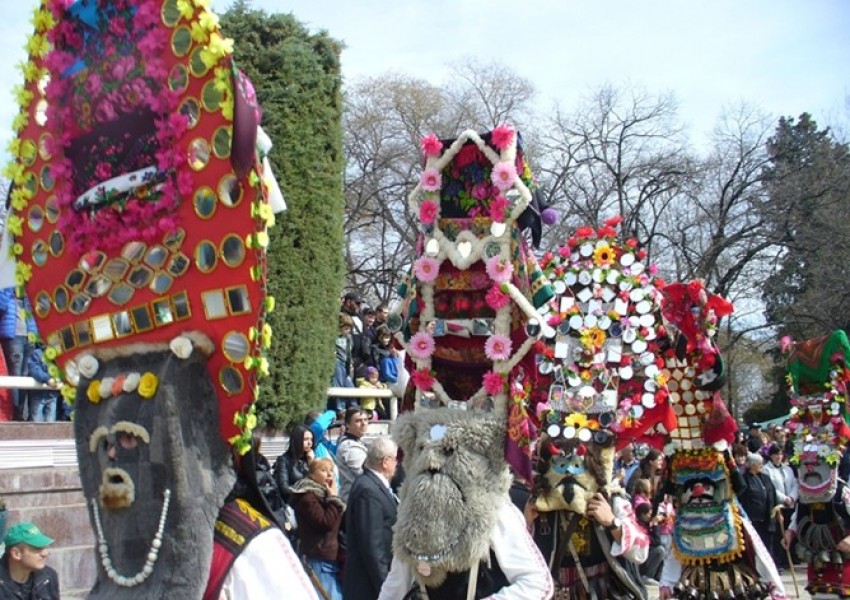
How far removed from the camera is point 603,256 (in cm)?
755

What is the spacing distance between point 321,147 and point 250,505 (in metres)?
10.6

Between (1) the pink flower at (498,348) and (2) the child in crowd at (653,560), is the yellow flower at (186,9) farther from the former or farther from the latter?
(2) the child in crowd at (653,560)

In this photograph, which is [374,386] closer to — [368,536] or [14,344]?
[14,344]

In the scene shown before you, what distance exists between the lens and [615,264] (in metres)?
7.54

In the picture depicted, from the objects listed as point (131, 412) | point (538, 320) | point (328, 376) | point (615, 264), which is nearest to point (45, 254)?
point (131, 412)

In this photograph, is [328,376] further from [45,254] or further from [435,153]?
[45,254]

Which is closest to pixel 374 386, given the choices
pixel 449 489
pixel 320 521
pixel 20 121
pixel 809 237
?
pixel 320 521

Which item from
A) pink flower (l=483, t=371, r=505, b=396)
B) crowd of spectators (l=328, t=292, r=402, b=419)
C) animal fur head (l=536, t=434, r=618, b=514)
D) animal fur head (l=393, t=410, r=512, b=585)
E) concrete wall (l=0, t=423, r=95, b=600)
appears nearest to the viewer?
animal fur head (l=393, t=410, r=512, b=585)

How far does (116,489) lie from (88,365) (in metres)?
0.41

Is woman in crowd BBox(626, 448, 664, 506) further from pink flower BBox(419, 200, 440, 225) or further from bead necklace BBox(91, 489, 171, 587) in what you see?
bead necklace BBox(91, 489, 171, 587)

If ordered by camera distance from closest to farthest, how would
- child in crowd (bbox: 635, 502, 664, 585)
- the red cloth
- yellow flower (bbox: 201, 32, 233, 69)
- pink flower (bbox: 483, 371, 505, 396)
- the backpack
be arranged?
yellow flower (bbox: 201, 32, 233, 69)
pink flower (bbox: 483, 371, 505, 396)
the red cloth
child in crowd (bbox: 635, 502, 664, 585)
the backpack

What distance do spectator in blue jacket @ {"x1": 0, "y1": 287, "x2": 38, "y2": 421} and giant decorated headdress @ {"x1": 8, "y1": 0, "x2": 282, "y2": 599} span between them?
21.7 feet

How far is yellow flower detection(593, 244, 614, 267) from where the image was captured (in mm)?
7527

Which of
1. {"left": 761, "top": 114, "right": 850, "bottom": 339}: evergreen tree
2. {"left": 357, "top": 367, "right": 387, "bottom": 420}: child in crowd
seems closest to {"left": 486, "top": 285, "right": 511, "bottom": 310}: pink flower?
{"left": 357, "top": 367, "right": 387, "bottom": 420}: child in crowd
